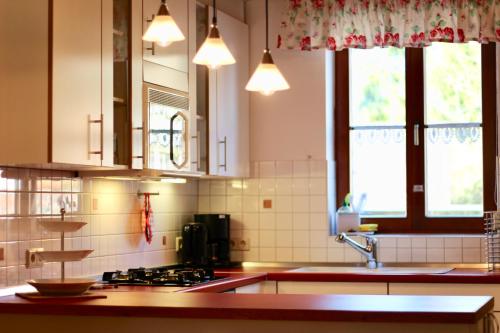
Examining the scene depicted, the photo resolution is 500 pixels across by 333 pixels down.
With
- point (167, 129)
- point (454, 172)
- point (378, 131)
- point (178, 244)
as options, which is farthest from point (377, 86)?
point (167, 129)

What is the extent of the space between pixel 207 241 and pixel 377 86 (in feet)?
5.05

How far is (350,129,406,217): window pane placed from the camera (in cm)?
578

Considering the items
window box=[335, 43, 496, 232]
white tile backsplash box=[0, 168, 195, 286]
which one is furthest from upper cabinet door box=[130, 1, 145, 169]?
window box=[335, 43, 496, 232]

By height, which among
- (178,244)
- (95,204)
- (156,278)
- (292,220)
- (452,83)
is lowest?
(156,278)

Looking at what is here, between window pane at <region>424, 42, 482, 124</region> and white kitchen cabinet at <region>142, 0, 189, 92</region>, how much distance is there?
5.62ft

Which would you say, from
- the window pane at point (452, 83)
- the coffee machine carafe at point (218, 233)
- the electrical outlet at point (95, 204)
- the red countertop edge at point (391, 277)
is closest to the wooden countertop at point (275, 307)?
the electrical outlet at point (95, 204)

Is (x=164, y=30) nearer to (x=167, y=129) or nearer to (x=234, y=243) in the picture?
(x=167, y=129)

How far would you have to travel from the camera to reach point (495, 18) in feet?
17.1

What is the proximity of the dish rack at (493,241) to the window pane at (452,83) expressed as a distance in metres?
0.74

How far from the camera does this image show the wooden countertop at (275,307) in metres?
2.84

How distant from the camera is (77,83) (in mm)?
3803

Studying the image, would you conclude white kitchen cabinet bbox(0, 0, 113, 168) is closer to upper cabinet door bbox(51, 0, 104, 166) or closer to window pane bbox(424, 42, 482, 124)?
upper cabinet door bbox(51, 0, 104, 166)

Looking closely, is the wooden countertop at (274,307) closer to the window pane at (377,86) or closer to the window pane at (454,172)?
the window pane at (454,172)

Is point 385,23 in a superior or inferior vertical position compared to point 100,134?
superior
